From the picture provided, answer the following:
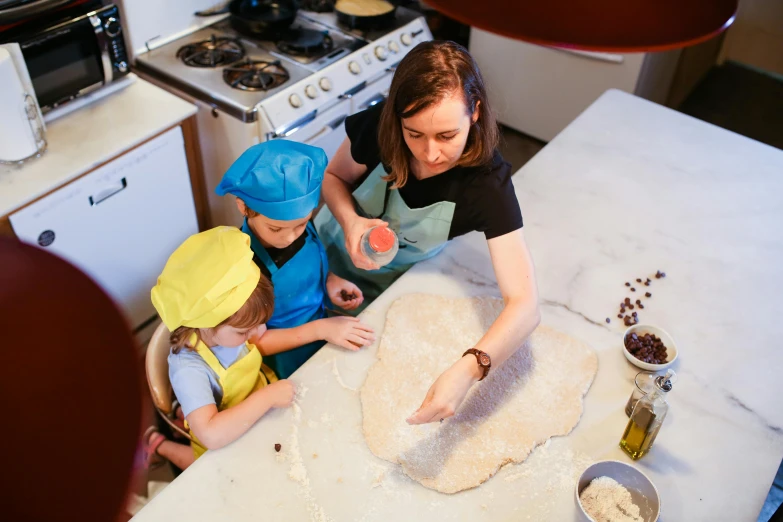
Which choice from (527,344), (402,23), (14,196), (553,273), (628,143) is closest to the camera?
(527,344)

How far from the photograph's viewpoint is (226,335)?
4.24ft

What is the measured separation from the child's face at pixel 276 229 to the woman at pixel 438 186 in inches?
4.4

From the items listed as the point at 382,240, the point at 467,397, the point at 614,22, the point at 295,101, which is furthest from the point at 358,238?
the point at 295,101

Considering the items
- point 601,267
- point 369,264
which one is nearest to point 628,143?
point 601,267

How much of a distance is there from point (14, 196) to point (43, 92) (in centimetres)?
35

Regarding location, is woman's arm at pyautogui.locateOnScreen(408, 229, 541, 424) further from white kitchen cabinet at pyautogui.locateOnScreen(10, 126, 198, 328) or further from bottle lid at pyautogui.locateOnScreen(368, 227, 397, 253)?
white kitchen cabinet at pyautogui.locateOnScreen(10, 126, 198, 328)

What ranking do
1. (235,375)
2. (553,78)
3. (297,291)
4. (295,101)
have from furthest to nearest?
(553,78), (295,101), (297,291), (235,375)

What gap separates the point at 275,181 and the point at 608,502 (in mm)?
859

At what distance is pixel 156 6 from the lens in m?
2.34

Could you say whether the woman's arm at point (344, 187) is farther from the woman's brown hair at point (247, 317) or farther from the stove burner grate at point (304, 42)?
the stove burner grate at point (304, 42)

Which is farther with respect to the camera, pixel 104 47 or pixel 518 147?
pixel 518 147

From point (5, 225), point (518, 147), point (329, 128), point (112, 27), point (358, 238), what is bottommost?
point (518, 147)

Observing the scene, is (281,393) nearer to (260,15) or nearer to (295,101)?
(295,101)

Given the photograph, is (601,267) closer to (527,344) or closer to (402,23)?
(527,344)
